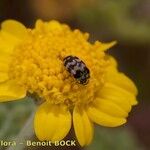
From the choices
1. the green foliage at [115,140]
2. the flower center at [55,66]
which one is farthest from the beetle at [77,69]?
the green foliage at [115,140]

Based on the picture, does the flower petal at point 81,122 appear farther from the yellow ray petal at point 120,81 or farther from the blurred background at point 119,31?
the blurred background at point 119,31

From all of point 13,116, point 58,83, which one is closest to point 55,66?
point 58,83

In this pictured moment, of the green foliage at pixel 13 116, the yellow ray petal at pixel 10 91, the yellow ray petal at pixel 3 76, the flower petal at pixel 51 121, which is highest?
the yellow ray petal at pixel 3 76

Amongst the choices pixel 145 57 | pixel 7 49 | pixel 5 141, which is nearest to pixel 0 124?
pixel 5 141

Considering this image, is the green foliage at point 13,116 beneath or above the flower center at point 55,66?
beneath

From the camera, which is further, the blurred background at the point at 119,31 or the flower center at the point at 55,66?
the blurred background at the point at 119,31

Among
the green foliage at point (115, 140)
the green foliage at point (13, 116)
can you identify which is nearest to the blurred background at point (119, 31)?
the green foliage at point (115, 140)

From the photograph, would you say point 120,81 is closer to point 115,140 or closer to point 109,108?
point 109,108
